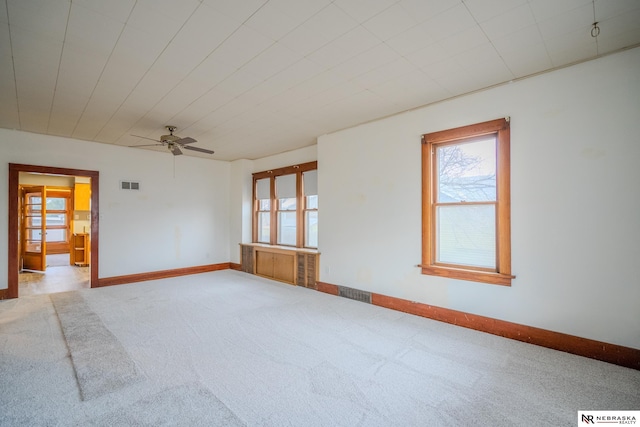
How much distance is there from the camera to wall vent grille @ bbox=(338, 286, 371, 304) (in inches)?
A: 188

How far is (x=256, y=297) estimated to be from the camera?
5.11m

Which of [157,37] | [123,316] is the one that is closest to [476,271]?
[157,37]

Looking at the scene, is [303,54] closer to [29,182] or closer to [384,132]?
[384,132]

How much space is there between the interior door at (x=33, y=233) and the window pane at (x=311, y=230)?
6622 mm

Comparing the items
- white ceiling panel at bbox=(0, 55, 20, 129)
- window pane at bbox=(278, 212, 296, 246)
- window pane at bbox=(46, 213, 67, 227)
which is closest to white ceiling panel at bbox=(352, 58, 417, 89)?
white ceiling panel at bbox=(0, 55, 20, 129)

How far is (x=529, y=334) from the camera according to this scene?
325 centimetres

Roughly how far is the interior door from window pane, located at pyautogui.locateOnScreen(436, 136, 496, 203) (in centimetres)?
918

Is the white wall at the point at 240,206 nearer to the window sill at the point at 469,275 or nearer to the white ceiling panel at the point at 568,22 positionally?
the window sill at the point at 469,275

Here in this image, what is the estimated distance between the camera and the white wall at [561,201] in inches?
109

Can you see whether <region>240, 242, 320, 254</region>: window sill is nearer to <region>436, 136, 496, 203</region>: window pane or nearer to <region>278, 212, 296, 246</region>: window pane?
<region>278, 212, 296, 246</region>: window pane

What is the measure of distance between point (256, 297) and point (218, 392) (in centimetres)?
279

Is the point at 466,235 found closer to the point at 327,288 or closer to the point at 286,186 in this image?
the point at 327,288

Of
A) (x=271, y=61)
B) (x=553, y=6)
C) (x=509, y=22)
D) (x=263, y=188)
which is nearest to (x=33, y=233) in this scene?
(x=263, y=188)

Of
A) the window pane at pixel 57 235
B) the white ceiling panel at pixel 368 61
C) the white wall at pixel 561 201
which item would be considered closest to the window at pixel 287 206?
the white wall at pixel 561 201
